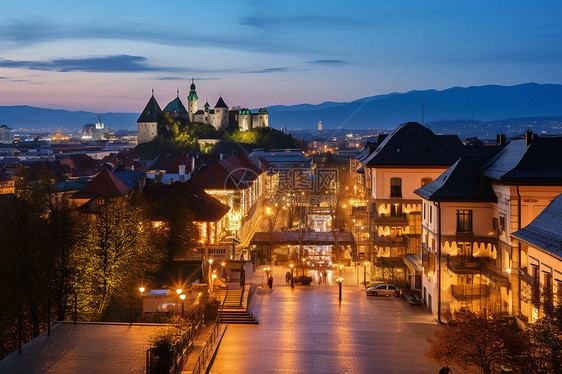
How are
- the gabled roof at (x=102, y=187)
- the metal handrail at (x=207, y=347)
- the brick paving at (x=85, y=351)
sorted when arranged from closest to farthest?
the brick paving at (x=85, y=351) < the metal handrail at (x=207, y=347) < the gabled roof at (x=102, y=187)

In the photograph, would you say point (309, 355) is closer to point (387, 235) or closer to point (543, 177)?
point (543, 177)

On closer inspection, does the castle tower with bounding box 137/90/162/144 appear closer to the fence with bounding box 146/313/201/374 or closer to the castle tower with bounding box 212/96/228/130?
the castle tower with bounding box 212/96/228/130

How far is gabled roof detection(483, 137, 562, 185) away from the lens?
22.5m

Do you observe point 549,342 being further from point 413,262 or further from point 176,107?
point 176,107

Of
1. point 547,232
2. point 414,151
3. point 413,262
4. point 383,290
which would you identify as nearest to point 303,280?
point 383,290

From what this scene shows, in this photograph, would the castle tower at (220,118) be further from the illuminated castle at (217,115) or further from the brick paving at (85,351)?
the brick paving at (85,351)

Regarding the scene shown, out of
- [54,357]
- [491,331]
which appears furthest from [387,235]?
[54,357]

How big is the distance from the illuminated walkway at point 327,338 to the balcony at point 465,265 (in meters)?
2.72

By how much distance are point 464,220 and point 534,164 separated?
4.53m

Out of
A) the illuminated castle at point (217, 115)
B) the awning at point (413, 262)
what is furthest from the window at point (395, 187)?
the illuminated castle at point (217, 115)

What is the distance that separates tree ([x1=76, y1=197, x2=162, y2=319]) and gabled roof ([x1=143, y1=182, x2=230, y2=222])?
902 centimetres

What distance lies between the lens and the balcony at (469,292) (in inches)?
1000

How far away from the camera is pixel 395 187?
38.2m

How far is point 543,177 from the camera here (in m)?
22.4
